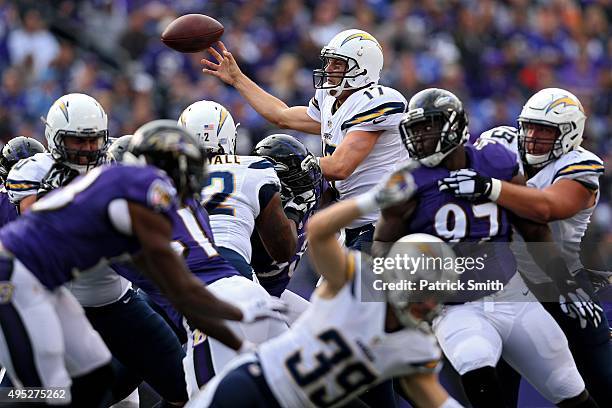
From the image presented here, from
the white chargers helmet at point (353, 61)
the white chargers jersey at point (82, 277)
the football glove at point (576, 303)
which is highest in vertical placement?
the white chargers helmet at point (353, 61)

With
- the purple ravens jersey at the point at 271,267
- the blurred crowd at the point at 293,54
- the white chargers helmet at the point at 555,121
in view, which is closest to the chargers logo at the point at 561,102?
the white chargers helmet at the point at 555,121

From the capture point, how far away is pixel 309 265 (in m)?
8.09

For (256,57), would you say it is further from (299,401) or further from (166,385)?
(299,401)

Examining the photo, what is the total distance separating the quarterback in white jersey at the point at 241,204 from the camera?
550 cm

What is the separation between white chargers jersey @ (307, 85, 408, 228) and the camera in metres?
6.12

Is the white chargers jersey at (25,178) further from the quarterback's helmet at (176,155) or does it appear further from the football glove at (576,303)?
the football glove at (576,303)

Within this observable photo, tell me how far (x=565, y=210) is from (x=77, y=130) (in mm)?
2406

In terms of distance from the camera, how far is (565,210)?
5227 mm

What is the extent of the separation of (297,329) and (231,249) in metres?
1.47

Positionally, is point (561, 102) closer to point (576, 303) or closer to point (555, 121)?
point (555, 121)

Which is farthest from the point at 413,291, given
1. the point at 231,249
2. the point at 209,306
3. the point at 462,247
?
the point at 231,249

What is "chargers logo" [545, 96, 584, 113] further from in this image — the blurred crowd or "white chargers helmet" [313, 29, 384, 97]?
the blurred crowd

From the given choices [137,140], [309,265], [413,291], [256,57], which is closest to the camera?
[413,291]

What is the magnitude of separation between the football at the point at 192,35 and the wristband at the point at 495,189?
2283 mm
